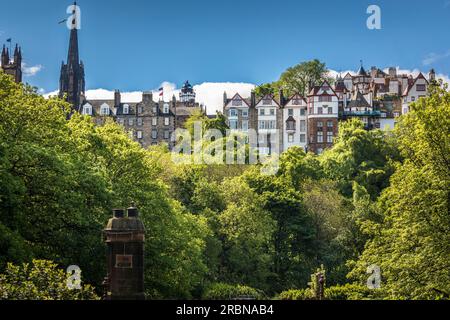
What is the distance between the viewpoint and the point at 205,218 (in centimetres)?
6316

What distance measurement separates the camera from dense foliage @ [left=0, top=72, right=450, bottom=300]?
120ft

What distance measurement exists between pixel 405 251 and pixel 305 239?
3083 centimetres

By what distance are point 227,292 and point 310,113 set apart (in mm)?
65698

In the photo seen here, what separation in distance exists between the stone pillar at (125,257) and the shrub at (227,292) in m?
31.5

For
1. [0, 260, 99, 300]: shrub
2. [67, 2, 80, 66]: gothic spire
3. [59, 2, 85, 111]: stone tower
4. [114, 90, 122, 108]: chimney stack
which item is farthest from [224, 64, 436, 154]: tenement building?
[0, 260, 99, 300]: shrub

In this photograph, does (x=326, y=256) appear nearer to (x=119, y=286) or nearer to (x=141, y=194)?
(x=141, y=194)

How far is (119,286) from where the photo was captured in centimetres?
2262

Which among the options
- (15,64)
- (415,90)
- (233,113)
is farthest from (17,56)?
(415,90)

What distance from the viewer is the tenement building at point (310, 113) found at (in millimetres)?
118125

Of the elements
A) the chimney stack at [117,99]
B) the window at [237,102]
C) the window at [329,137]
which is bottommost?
the window at [329,137]

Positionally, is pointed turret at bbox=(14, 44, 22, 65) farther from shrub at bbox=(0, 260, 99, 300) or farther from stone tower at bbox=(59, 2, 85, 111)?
shrub at bbox=(0, 260, 99, 300)

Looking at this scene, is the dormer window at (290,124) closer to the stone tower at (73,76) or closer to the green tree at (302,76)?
the green tree at (302,76)

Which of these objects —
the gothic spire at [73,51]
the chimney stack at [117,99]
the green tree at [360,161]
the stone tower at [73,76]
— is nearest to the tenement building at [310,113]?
the chimney stack at [117,99]

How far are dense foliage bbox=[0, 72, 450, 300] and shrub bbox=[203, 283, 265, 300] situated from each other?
9cm
